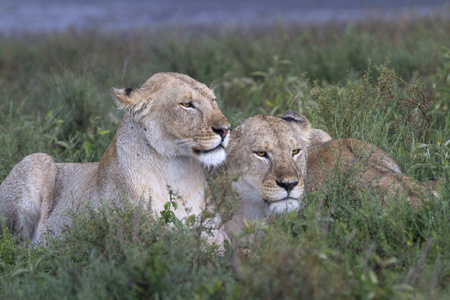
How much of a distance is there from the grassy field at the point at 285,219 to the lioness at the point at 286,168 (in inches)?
6.2

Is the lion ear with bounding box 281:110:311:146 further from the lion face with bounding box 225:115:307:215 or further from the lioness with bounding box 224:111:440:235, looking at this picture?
the lion face with bounding box 225:115:307:215

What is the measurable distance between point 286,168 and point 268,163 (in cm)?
18

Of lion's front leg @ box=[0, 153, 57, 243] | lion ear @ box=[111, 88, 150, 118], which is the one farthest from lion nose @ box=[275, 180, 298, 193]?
lion's front leg @ box=[0, 153, 57, 243]

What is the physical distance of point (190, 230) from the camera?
3689mm

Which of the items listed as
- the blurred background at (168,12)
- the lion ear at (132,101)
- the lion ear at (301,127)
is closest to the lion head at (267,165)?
the lion ear at (301,127)

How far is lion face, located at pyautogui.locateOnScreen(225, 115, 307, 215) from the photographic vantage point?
408cm

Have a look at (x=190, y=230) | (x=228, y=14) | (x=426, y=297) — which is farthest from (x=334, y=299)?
(x=228, y=14)

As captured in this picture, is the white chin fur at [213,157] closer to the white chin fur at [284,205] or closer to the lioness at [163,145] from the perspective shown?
the lioness at [163,145]

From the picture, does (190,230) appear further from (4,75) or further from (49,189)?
(4,75)

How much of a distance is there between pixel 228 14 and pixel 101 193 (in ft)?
42.9

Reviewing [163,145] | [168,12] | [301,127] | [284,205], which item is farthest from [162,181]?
[168,12]

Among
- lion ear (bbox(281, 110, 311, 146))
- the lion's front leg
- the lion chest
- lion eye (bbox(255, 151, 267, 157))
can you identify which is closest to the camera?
the lion chest

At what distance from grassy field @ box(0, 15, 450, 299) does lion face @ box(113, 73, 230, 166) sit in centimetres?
46

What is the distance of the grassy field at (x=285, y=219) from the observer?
299 centimetres
